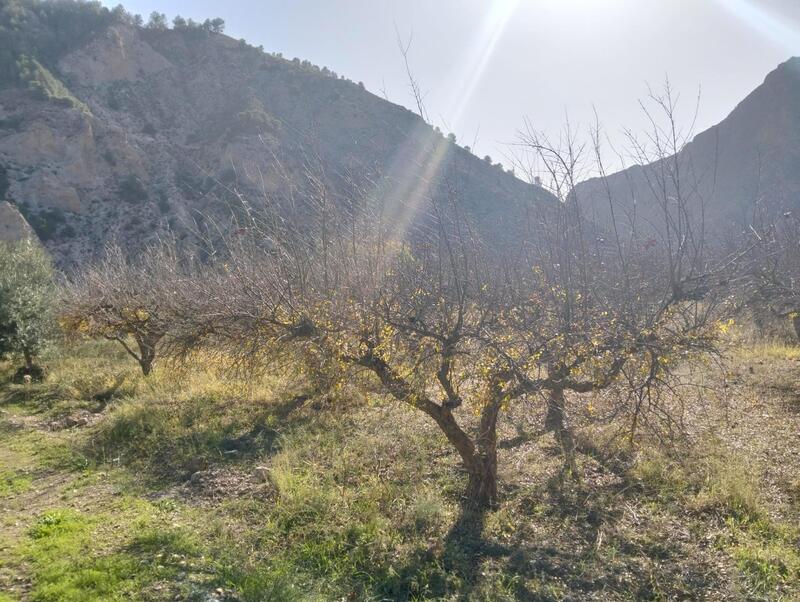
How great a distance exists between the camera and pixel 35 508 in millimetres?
7047

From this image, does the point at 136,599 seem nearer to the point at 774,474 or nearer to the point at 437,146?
the point at 437,146

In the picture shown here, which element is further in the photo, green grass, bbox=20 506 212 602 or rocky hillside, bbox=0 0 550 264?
rocky hillside, bbox=0 0 550 264

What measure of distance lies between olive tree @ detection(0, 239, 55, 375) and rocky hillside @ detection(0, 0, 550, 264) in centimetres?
1040

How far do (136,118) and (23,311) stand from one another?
1380 inches

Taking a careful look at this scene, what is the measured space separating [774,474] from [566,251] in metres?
4.06

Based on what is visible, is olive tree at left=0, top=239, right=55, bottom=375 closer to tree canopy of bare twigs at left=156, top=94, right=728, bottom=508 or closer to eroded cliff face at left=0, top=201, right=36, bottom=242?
tree canopy of bare twigs at left=156, top=94, right=728, bottom=508

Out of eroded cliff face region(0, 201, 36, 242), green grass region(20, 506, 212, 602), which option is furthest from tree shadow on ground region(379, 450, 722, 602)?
eroded cliff face region(0, 201, 36, 242)

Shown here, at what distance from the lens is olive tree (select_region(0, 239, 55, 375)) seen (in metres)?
15.8

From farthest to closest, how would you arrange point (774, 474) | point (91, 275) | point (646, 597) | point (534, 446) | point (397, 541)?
1. point (91, 275)
2. point (534, 446)
3. point (774, 474)
4. point (397, 541)
5. point (646, 597)

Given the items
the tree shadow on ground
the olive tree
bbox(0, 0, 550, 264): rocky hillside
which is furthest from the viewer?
bbox(0, 0, 550, 264): rocky hillside

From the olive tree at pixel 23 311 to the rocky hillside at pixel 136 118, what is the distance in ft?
34.1

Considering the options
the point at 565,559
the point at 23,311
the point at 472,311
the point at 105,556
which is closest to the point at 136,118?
the point at 23,311

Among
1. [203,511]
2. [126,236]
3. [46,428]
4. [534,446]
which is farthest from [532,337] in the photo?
[126,236]

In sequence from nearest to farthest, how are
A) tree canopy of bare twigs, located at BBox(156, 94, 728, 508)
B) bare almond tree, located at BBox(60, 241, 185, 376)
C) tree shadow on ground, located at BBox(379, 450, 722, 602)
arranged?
tree shadow on ground, located at BBox(379, 450, 722, 602), tree canopy of bare twigs, located at BBox(156, 94, 728, 508), bare almond tree, located at BBox(60, 241, 185, 376)
